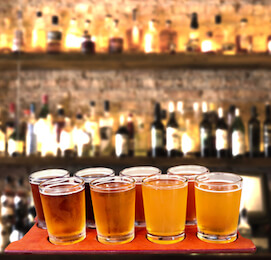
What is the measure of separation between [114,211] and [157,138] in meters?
1.41

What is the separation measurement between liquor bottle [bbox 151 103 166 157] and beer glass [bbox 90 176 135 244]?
4.32 feet

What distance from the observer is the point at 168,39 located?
6.79 feet

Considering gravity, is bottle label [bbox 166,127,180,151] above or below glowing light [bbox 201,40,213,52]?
below

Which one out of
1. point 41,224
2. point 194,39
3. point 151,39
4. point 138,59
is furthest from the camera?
point 194,39

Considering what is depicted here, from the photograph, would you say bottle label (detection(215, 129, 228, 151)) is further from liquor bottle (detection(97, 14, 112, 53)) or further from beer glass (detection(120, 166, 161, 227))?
beer glass (detection(120, 166, 161, 227))

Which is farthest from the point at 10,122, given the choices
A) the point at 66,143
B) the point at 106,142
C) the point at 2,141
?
the point at 106,142

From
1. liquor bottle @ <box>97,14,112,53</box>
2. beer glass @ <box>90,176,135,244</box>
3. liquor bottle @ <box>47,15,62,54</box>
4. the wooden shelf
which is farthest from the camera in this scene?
liquor bottle @ <box>97,14,112,53</box>

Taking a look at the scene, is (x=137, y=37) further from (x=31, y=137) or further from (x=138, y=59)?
(x=31, y=137)

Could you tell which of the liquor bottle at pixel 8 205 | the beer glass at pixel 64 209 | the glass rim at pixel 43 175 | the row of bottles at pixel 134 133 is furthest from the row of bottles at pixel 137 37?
the beer glass at pixel 64 209

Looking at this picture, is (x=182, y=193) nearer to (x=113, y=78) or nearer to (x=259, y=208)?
(x=259, y=208)

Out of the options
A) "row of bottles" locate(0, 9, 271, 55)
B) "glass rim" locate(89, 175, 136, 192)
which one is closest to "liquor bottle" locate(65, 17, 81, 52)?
"row of bottles" locate(0, 9, 271, 55)

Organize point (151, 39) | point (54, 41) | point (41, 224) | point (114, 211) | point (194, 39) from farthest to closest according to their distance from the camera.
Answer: point (194, 39), point (151, 39), point (54, 41), point (41, 224), point (114, 211)

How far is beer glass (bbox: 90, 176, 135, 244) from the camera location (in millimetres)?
579

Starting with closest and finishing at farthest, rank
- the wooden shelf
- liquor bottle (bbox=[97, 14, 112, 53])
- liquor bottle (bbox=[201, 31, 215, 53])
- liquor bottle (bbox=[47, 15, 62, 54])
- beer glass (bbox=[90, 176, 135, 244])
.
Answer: beer glass (bbox=[90, 176, 135, 244]) < the wooden shelf < liquor bottle (bbox=[47, 15, 62, 54]) < liquor bottle (bbox=[201, 31, 215, 53]) < liquor bottle (bbox=[97, 14, 112, 53])
